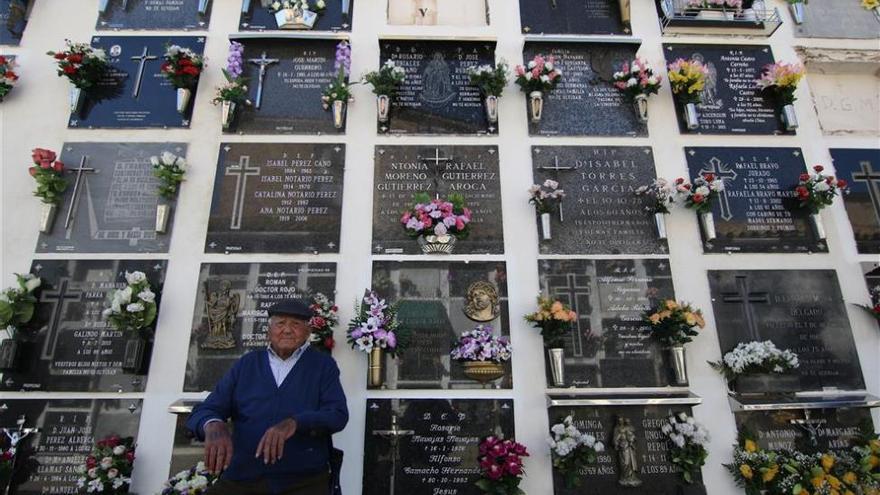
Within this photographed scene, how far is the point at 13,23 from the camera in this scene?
7828 mm

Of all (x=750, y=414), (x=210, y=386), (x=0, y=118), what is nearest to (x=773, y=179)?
(x=750, y=414)

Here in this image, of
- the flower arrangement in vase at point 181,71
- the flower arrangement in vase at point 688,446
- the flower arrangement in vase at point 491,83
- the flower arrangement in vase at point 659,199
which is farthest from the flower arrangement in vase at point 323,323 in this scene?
the flower arrangement in vase at point 659,199

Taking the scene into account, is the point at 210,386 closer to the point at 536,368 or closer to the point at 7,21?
the point at 536,368

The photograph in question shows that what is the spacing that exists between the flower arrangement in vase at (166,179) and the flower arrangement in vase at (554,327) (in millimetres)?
4661

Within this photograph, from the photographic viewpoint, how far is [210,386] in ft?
20.4

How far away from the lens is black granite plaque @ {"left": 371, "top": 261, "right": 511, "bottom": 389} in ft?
20.6

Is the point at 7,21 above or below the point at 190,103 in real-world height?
above

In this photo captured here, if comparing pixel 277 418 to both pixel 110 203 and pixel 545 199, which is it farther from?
pixel 110 203

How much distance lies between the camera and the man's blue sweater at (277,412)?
13.7 ft

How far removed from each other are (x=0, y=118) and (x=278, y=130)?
3.83 metres

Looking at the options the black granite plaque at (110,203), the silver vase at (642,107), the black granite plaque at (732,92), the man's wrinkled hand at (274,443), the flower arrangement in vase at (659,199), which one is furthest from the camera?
the black granite plaque at (732,92)

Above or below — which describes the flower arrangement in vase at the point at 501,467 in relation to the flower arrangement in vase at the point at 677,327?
below

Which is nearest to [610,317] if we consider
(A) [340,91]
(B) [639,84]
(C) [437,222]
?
(C) [437,222]

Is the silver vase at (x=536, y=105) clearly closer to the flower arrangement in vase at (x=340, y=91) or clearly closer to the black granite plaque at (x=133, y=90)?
the flower arrangement in vase at (x=340, y=91)
